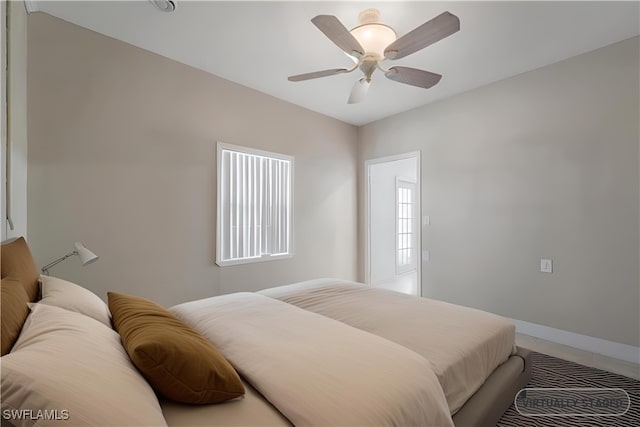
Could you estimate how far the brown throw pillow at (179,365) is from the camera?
87 cm

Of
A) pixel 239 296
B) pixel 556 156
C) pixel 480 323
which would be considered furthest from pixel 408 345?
pixel 556 156

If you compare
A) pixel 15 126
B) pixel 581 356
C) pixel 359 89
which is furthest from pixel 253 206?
pixel 581 356

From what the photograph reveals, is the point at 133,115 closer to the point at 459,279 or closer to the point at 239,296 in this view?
the point at 239,296

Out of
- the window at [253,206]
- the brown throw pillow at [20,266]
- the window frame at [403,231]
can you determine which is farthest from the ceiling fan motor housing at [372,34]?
the window frame at [403,231]

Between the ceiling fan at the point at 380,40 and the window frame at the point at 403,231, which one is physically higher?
the ceiling fan at the point at 380,40

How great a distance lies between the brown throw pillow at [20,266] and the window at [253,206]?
172cm

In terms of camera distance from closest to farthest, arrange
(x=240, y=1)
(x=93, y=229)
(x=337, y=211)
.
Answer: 1. (x=240, y=1)
2. (x=93, y=229)
3. (x=337, y=211)

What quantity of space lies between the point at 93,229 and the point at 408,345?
8.20 feet

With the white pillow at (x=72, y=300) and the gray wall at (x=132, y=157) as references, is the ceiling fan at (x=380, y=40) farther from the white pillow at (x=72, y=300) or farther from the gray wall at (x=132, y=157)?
the white pillow at (x=72, y=300)

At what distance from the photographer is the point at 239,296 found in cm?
208

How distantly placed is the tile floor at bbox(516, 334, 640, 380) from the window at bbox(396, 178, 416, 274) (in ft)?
9.79

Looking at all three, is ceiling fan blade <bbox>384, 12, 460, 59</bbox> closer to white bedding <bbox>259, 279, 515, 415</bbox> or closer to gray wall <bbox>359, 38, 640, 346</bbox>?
white bedding <bbox>259, 279, 515, 415</bbox>

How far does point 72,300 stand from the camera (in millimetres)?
1283

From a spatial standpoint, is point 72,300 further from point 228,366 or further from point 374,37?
point 374,37
